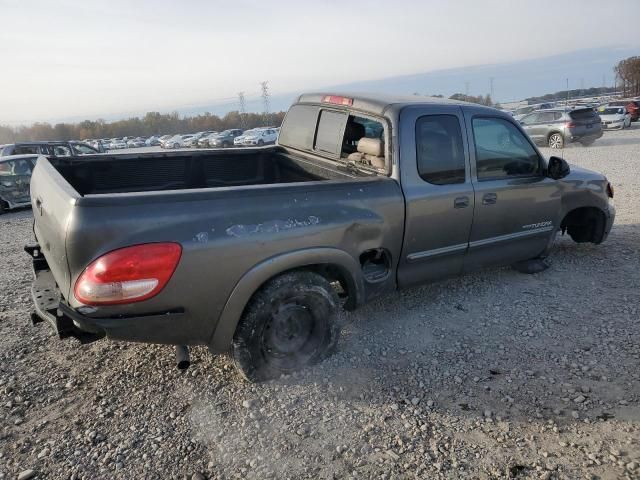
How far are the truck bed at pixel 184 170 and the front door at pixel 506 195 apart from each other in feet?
3.98

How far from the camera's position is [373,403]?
9.48ft

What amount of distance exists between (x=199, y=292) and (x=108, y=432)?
3.32 feet

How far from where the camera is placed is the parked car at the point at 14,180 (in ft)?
35.0

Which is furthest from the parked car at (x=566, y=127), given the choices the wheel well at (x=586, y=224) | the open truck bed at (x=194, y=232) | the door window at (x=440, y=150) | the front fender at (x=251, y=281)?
the front fender at (x=251, y=281)

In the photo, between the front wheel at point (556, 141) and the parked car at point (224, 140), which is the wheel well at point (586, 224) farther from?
the parked car at point (224, 140)

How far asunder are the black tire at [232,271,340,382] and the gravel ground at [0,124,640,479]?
122 mm

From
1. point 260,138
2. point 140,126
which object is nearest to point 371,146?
point 260,138

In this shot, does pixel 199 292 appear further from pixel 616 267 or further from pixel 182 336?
pixel 616 267

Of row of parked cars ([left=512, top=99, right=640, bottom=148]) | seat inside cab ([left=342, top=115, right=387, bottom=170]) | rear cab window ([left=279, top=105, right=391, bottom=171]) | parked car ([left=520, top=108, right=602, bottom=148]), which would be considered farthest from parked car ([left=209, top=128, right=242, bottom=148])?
seat inside cab ([left=342, top=115, right=387, bottom=170])

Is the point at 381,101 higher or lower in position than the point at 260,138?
higher

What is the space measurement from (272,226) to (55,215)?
49.1 inches

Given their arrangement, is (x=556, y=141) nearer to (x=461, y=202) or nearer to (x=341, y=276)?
(x=461, y=202)

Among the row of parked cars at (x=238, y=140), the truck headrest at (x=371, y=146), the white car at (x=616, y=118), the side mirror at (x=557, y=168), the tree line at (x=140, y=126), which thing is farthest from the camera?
the tree line at (x=140, y=126)

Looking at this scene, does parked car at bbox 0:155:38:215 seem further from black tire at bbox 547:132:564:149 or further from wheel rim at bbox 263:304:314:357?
black tire at bbox 547:132:564:149
